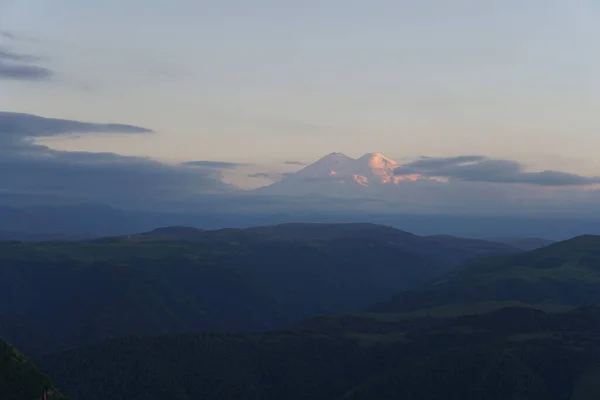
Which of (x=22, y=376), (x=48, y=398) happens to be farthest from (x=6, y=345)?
(x=48, y=398)

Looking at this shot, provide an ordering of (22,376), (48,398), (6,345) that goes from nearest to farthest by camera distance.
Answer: (48,398)
(22,376)
(6,345)

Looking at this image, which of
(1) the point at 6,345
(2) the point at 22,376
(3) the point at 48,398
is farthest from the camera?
(1) the point at 6,345

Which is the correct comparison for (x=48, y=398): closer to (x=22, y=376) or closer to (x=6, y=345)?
(x=22, y=376)

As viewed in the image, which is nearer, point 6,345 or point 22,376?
point 22,376

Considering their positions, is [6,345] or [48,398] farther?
[6,345]

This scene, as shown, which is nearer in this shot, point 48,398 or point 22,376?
point 48,398
